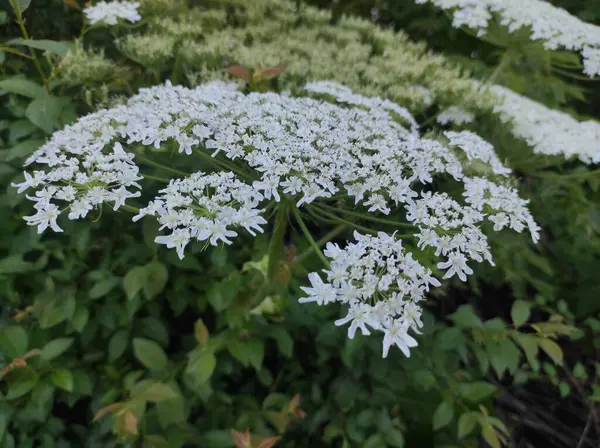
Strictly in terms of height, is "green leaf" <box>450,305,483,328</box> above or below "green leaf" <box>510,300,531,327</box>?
below

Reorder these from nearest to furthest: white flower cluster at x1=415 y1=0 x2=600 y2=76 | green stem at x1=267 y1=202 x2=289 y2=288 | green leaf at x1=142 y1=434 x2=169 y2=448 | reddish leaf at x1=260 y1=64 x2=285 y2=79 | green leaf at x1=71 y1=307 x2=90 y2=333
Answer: green stem at x1=267 y1=202 x2=289 y2=288
green leaf at x1=142 y1=434 x2=169 y2=448
green leaf at x1=71 y1=307 x2=90 y2=333
reddish leaf at x1=260 y1=64 x2=285 y2=79
white flower cluster at x1=415 y1=0 x2=600 y2=76

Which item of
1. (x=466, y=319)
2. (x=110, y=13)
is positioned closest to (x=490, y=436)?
(x=466, y=319)

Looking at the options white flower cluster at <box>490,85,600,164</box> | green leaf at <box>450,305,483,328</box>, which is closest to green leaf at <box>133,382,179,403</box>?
green leaf at <box>450,305,483,328</box>

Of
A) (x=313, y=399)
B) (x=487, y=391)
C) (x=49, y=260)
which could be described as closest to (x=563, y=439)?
(x=487, y=391)

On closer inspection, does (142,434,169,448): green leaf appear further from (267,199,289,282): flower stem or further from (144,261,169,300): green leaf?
(267,199,289,282): flower stem

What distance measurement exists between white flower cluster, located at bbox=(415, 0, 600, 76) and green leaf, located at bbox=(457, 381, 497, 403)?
1.40m

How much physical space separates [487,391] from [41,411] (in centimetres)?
131

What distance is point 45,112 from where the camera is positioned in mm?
1507

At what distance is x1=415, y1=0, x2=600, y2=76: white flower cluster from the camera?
204 cm

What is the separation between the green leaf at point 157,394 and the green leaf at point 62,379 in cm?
19

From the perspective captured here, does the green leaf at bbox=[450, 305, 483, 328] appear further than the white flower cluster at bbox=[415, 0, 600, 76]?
No

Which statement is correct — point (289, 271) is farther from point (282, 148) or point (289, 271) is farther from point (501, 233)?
point (501, 233)

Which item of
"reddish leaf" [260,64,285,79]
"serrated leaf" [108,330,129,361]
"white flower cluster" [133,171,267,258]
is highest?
"reddish leaf" [260,64,285,79]

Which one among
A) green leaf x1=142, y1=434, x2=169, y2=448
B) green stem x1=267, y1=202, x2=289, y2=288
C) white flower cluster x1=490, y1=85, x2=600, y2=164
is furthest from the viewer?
white flower cluster x1=490, y1=85, x2=600, y2=164
